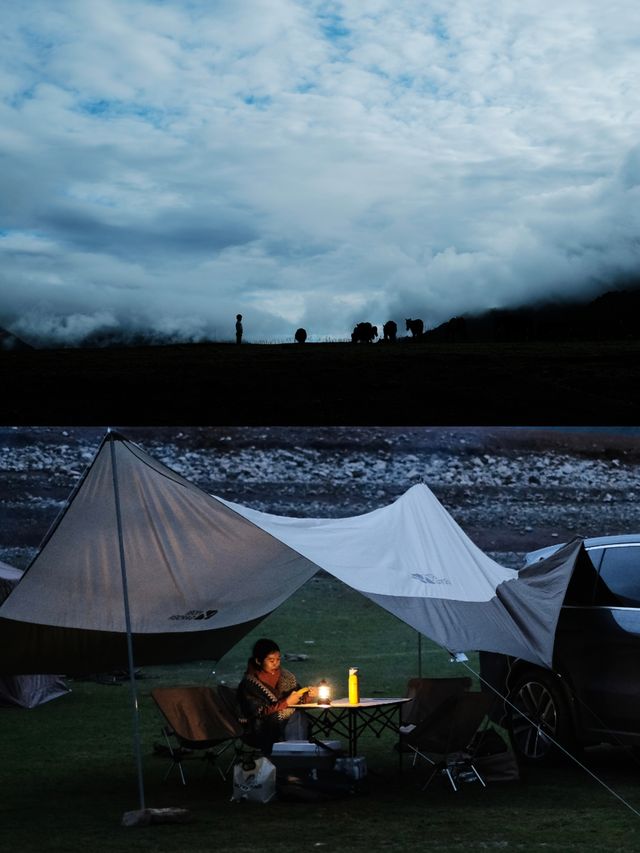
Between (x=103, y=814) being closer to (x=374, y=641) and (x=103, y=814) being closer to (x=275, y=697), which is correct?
(x=275, y=697)

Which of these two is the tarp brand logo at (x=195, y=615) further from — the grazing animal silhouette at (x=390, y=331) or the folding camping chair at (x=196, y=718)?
the grazing animal silhouette at (x=390, y=331)

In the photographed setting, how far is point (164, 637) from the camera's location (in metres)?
11.2

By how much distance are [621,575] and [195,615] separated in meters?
3.41

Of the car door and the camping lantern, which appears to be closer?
the car door

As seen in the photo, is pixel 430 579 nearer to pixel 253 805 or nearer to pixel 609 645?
pixel 609 645

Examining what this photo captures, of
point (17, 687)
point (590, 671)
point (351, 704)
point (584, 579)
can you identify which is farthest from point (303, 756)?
point (17, 687)

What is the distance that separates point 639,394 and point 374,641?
15.1m

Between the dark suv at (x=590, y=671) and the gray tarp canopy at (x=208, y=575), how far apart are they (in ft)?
0.99

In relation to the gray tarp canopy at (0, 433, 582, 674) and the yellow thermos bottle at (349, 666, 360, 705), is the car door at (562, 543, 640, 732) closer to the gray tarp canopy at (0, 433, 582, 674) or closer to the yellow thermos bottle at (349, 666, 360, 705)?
the gray tarp canopy at (0, 433, 582, 674)

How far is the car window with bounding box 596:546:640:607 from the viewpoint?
32.7ft

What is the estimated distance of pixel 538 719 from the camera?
1033 centimetres

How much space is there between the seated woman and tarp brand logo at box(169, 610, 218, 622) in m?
0.89

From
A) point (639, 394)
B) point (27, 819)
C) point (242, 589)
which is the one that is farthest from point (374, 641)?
point (639, 394)

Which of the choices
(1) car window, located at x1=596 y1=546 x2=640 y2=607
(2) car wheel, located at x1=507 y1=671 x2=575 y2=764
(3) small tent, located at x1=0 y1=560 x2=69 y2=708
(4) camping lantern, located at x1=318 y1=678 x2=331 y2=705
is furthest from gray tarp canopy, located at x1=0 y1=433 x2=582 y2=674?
(3) small tent, located at x1=0 y1=560 x2=69 y2=708
